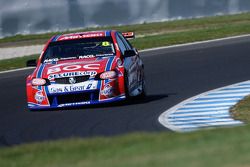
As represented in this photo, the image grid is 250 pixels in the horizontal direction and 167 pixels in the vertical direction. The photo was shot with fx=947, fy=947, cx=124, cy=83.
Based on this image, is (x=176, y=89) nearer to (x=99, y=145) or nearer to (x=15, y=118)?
(x=15, y=118)

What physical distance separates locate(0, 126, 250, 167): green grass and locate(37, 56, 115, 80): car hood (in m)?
4.96

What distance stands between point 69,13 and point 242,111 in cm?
1650

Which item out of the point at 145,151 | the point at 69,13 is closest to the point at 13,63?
the point at 69,13

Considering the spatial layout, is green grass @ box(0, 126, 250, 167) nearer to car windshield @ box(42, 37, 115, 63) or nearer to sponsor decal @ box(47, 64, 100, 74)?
sponsor decal @ box(47, 64, 100, 74)

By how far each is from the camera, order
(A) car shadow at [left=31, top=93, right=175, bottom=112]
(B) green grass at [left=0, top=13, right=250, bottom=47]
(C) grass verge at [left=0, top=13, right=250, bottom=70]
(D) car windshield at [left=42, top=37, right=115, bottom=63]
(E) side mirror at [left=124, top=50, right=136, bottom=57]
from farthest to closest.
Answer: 1. (B) green grass at [left=0, top=13, right=250, bottom=47]
2. (C) grass verge at [left=0, top=13, right=250, bottom=70]
3. (D) car windshield at [left=42, top=37, right=115, bottom=63]
4. (E) side mirror at [left=124, top=50, right=136, bottom=57]
5. (A) car shadow at [left=31, top=93, right=175, bottom=112]

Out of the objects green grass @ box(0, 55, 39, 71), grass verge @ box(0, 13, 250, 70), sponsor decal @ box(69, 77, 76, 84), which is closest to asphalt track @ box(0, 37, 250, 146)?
sponsor decal @ box(69, 77, 76, 84)

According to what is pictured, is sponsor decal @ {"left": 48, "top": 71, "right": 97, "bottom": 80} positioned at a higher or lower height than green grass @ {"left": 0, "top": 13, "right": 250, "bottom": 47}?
higher

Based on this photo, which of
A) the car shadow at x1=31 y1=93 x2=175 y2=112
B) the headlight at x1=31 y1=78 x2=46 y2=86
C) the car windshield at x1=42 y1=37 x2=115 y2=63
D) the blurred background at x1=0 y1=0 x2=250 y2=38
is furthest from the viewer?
the blurred background at x1=0 y1=0 x2=250 y2=38

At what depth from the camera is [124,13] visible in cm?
2972

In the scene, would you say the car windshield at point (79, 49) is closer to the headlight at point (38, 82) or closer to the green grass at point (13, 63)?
the headlight at point (38, 82)

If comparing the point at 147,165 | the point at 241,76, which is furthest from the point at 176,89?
the point at 147,165

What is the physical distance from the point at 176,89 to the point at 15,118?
144 inches

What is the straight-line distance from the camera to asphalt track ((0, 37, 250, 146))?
39.7ft

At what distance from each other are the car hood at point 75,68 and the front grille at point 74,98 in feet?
0.99
